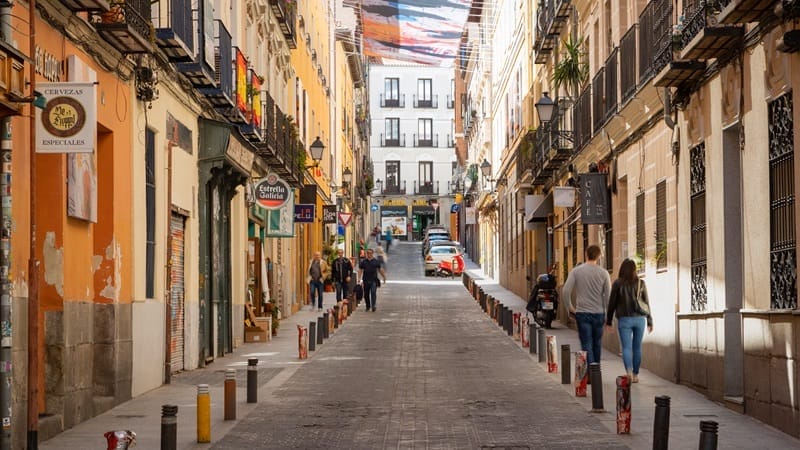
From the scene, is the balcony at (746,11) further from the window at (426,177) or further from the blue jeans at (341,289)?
the window at (426,177)

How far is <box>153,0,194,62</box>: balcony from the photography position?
54.0ft

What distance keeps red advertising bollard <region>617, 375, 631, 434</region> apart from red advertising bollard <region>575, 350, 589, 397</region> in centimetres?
319

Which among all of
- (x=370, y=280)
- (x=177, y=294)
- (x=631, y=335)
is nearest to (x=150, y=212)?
(x=177, y=294)

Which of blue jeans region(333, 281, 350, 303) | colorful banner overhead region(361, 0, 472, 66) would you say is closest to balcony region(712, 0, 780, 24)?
blue jeans region(333, 281, 350, 303)

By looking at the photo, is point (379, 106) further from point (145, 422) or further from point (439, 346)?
point (145, 422)

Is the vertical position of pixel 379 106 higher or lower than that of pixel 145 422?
higher

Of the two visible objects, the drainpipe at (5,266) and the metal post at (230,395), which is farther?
the metal post at (230,395)

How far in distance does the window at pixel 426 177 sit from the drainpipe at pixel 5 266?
94.6 meters

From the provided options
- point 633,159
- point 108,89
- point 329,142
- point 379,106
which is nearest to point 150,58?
point 108,89

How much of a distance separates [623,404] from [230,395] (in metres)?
4.02

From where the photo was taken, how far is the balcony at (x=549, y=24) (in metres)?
30.0

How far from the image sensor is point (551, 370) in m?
19.2

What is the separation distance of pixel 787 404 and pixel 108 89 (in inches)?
319

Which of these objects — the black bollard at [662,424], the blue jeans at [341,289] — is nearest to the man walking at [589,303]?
the black bollard at [662,424]
